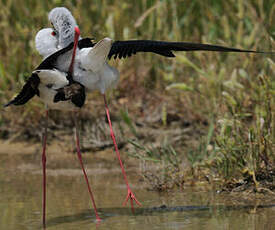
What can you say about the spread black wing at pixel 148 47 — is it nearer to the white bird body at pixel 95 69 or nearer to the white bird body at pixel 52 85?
the white bird body at pixel 95 69

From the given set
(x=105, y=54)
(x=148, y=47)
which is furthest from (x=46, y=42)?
(x=148, y=47)

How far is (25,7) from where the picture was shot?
5777 mm

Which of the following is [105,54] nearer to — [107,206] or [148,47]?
[148,47]

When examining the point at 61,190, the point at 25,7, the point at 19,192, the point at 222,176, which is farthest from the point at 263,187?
the point at 25,7

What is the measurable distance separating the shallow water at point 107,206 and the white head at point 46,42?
35.8 inches

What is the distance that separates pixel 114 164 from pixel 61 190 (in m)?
0.74

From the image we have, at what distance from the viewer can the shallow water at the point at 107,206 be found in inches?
125

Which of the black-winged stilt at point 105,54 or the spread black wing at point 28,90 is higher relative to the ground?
the black-winged stilt at point 105,54

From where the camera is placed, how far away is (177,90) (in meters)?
4.99

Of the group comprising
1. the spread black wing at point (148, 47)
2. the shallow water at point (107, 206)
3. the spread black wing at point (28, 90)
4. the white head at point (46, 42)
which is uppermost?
the white head at point (46, 42)

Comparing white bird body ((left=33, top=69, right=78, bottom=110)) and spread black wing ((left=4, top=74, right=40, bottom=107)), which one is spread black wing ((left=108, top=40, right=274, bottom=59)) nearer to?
white bird body ((left=33, top=69, right=78, bottom=110))

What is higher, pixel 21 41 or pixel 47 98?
pixel 21 41

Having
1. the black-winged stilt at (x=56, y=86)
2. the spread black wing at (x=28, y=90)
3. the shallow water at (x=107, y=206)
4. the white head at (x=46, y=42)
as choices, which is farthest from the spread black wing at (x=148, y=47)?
the shallow water at (x=107, y=206)

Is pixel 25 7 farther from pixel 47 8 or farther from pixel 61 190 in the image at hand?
pixel 61 190
